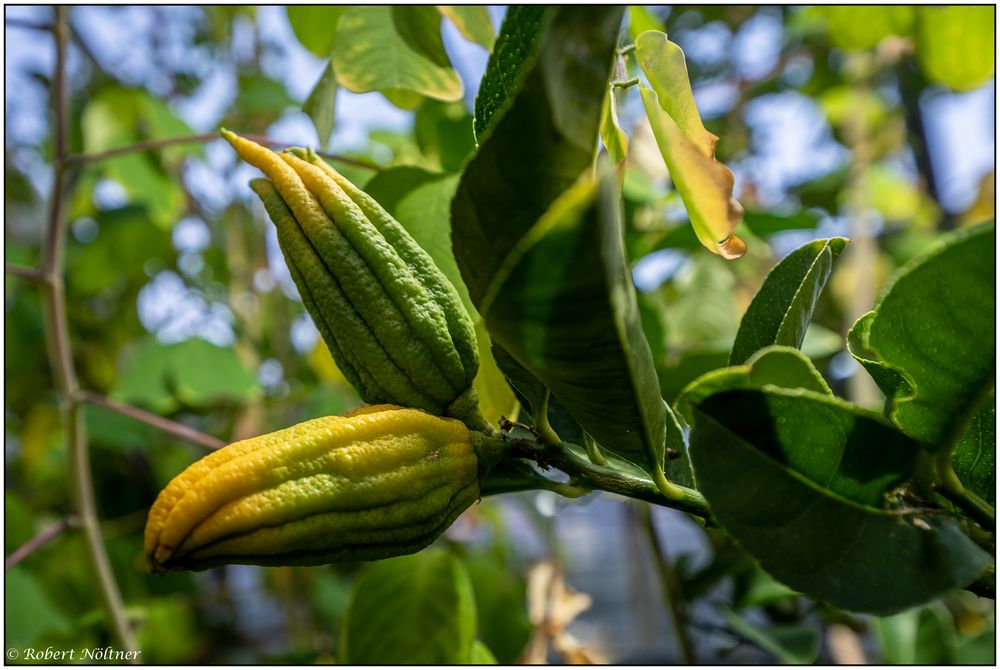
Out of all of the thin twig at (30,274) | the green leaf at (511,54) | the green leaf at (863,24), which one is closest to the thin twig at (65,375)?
the thin twig at (30,274)

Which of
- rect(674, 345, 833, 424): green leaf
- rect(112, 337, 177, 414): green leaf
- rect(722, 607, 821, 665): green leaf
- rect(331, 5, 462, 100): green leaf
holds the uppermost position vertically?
rect(331, 5, 462, 100): green leaf

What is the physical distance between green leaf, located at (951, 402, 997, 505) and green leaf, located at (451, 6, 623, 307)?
0.23m

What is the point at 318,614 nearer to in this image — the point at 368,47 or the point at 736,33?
the point at 368,47

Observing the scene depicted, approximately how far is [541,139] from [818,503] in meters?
0.18

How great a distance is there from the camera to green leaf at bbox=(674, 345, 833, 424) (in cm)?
30

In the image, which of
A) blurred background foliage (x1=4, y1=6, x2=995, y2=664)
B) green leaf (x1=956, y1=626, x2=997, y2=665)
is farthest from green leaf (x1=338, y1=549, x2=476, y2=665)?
green leaf (x1=956, y1=626, x2=997, y2=665)

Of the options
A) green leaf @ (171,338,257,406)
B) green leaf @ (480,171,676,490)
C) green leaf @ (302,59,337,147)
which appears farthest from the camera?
green leaf @ (171,338,257,406)

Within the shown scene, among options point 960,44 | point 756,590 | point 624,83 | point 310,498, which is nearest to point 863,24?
point 960,44

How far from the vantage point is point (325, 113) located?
23.8 inches

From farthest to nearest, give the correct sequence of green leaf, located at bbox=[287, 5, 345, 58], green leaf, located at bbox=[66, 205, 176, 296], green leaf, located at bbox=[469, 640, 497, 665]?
green leaf, located at bbox=[66, 205, 176, 296]
green leaf, located at bbox=[287, 5, 345, 58]
green leaf, located at bbox=[469, 640, 497, 665]

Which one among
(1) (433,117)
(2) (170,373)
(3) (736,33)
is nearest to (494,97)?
(1) (433,117)

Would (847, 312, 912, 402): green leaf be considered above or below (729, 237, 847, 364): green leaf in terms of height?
below

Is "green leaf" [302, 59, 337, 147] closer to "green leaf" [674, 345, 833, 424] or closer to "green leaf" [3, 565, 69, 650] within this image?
"green leaf" [674, 345, 833, 424]

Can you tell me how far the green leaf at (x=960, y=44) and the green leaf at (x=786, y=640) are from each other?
0.92 metres
